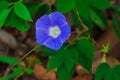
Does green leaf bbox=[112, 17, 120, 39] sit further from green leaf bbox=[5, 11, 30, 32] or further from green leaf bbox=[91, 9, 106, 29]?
green leaf bbox=[5, 11, 30, 32]

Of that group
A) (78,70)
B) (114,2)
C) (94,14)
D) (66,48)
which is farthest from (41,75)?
(66,48)

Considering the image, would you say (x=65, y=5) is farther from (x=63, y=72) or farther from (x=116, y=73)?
(x=116, y=73)

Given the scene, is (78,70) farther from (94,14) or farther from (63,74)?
(63,74)

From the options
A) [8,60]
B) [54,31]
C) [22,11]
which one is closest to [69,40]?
[54,31]

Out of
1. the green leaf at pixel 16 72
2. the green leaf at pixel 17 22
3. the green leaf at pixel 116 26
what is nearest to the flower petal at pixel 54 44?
the green leaf at pixel 17 22

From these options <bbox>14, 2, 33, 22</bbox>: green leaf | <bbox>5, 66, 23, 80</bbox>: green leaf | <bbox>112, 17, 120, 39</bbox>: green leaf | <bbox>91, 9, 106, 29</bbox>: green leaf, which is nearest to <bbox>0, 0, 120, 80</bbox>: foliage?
<bbox>14, 2, 33, 22</bbox>: green leaf

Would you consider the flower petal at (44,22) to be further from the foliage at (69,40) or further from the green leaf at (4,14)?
the green leaf at (4,14)
